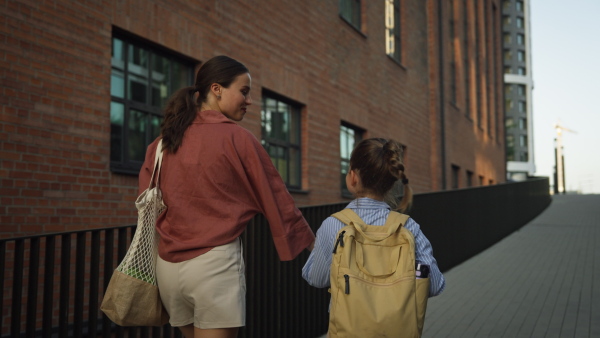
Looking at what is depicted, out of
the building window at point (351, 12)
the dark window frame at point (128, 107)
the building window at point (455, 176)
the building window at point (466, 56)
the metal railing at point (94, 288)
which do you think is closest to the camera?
the metal railing at point (94, 288)

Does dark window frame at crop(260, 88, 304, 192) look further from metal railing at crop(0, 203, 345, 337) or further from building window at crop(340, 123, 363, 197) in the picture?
metal railing at crop(0, 203, 345, 337)

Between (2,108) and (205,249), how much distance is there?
352cm

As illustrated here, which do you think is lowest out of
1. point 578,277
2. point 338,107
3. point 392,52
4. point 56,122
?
point 578,277

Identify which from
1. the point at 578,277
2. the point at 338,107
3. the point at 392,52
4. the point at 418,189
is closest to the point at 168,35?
the point at 338,107

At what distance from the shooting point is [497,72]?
3391cm

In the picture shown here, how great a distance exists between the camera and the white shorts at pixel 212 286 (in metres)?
2.46

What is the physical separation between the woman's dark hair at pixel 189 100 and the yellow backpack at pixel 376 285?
734 mm

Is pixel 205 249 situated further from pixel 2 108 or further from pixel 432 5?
pixel 432 5

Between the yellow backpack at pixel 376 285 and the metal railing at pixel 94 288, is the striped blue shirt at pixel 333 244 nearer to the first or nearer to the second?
the yellow backpack at pixel 376 285

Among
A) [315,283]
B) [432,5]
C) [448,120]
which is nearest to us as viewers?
[315,283]

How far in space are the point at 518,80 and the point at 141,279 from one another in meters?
87.5

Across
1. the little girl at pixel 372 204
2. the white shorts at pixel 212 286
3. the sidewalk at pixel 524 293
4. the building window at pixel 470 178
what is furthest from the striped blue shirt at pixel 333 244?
the building window at pixel 470 178

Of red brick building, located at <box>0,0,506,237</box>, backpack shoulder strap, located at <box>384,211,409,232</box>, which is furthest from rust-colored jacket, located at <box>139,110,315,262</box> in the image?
red brick building, located at <box>0,0,506,237</box>

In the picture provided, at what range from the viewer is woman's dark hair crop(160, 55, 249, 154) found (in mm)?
2600
